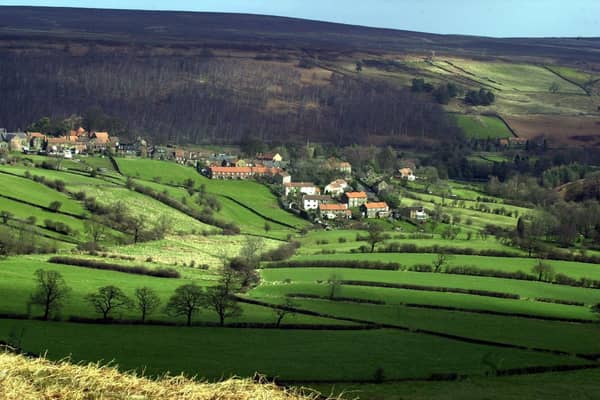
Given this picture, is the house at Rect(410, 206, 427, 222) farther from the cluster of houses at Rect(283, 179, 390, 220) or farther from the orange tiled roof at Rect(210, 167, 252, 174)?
the orange tiled roof at Rect(210, 167, 252, 174)

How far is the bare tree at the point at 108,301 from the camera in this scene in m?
39.2

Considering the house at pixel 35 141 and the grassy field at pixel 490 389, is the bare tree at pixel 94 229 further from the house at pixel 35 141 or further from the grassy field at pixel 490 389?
the house at pixel 35 141

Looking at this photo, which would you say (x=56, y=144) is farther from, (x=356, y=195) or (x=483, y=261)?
(x=483, y=261)

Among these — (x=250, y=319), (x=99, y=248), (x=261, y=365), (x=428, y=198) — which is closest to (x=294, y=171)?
(x=428, y=198)

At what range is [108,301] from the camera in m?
39.5

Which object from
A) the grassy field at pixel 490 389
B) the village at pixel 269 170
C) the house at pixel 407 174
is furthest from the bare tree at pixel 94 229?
the house at pixel 407 174

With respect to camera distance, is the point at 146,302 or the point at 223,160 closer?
the point at 146,302

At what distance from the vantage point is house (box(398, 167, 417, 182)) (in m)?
104

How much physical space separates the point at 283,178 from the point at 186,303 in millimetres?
55428

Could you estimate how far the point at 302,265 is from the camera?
55500 millimetres

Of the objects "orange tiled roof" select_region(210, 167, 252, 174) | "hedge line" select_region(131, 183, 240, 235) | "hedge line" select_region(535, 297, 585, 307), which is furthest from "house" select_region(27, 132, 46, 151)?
"hedge line" select_region(535, 297, 585, 307)

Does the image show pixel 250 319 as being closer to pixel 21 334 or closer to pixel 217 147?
pixel 21 334

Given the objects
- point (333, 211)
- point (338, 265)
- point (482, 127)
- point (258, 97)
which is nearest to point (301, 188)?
point (333, 211)

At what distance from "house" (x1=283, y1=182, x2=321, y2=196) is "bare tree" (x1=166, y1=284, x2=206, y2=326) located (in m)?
47.0
